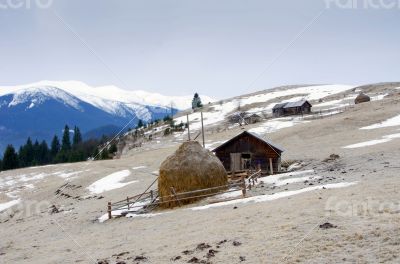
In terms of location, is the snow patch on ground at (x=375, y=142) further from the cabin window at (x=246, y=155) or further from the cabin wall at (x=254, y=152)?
the cabin window at (x=246, y=155)

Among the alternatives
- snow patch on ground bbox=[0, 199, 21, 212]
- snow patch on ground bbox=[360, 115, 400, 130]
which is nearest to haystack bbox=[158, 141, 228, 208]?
snow patch on ground bbox=[0, 199, 21, 212]

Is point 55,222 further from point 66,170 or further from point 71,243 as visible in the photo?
point 66,170

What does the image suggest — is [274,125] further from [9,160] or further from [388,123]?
[9,160]

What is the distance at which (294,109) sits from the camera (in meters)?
113

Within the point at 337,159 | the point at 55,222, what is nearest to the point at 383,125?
the point at 337,159

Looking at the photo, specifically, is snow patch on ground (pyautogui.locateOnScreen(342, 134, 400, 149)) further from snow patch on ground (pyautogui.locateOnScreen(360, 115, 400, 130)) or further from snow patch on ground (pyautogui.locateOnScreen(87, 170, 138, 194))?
snow patch on ground (pyautogui.locateOnScreen(87, 170, 138, 194))

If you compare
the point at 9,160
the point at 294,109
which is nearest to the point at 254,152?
the point at 294,109

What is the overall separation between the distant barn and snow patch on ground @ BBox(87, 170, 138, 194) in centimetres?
6218

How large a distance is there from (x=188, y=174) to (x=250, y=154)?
15529mm

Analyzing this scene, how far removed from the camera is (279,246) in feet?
51.0

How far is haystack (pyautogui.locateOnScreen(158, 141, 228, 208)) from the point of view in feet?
105

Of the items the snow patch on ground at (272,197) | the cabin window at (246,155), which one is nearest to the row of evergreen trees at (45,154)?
the cabin window at (246,155)

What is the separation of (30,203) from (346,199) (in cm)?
4567

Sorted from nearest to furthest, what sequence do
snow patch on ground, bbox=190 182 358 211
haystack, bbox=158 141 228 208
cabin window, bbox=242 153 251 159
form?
snow patch on ground, bbox=190 182 358 211, haystack, bbox=158 141 228 208, cabin window, bbox=242 153 251 159
